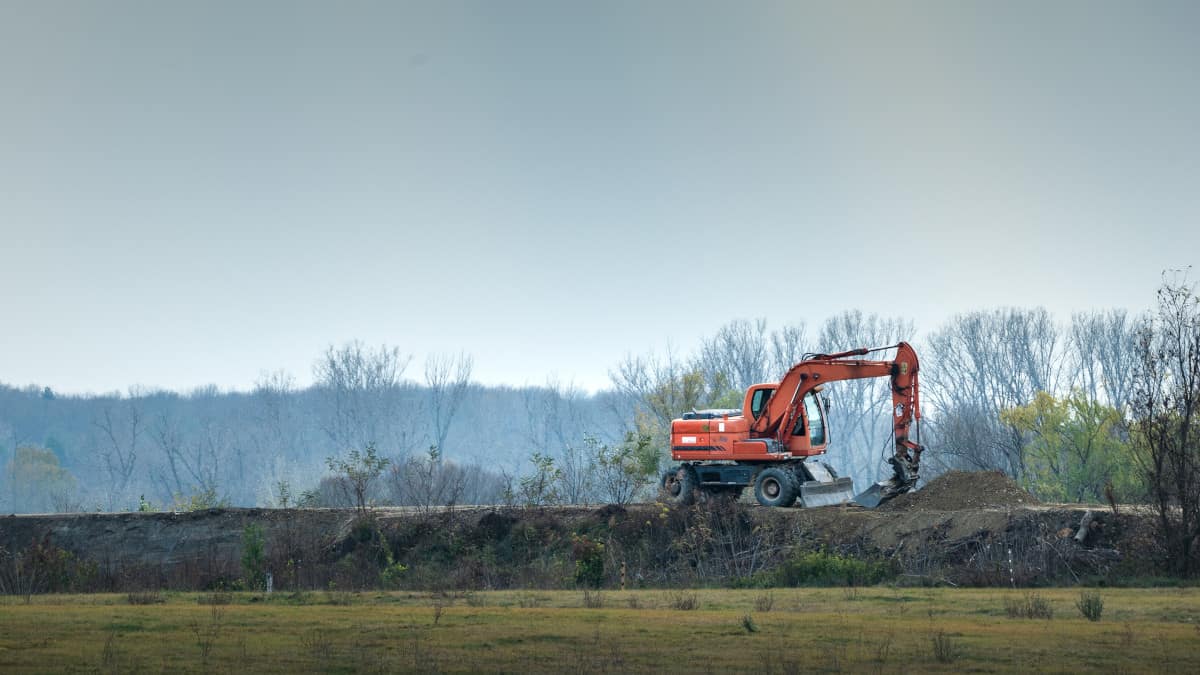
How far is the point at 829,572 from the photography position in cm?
2859

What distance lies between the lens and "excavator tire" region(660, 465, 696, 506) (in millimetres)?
36031

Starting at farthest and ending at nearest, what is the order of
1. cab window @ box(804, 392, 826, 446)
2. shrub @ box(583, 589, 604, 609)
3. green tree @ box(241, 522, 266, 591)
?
cab window @ box(804, 392, 826, 446) → green tree @ box(241, 522, 266, 591) → shrub @ box(583, 589, 604, 609)

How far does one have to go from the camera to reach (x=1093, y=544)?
29.4 meters

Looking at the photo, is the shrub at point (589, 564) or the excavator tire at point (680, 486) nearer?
the shrub at point (589, 564)

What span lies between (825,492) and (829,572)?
18.9 ft

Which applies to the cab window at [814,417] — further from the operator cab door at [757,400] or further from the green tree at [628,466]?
the green tree at [628,466]

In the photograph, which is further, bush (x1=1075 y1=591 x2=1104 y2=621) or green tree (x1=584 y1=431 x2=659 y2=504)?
green tree (x1=584 y1=431 x2=659 y2=504)

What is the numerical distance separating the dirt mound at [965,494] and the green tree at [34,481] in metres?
97.1

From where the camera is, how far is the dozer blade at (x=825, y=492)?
110 feet

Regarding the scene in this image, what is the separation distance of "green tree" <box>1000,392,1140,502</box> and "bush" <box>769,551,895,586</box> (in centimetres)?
2500

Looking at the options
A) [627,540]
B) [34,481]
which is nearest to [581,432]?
[34,481]

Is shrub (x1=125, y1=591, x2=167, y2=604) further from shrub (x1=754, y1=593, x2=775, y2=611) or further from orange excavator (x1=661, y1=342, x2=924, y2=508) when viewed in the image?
orange excavator (x1=661, y1=342, x2=924, y2=508)

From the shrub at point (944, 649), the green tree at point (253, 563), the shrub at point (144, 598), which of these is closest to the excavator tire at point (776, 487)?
the green tree at point (253, 563)

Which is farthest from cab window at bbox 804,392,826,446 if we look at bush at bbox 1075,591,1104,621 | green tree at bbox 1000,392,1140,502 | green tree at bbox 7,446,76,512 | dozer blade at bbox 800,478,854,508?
green tree at bbox 7,446,76,512
